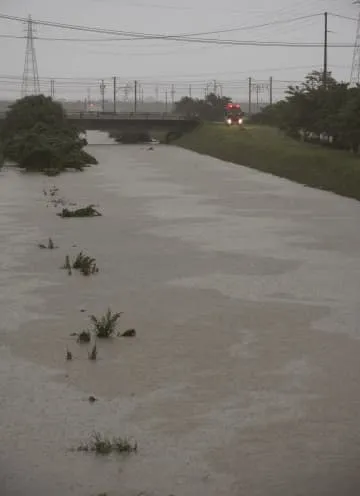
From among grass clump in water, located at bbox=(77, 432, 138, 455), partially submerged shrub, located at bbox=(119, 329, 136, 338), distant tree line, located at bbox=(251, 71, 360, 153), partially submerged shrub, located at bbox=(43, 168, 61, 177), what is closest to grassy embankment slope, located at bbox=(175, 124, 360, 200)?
distant tree line, located at bbox=(251, 71, 360, 153)

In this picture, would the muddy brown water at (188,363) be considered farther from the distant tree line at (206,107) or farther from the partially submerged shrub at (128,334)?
the distant tree line at (206,107)

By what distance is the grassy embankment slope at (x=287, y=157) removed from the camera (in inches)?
927

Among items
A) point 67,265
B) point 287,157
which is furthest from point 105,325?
point 287,157

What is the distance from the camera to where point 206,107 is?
77250 mm

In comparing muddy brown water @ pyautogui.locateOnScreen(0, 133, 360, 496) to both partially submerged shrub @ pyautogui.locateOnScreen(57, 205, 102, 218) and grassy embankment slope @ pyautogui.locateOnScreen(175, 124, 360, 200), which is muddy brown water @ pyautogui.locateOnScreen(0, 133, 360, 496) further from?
grassy embankment slope @ pyautogui.locateOnScreen(175, 124, 360, 200)

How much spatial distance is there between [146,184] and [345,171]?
6.53 meters

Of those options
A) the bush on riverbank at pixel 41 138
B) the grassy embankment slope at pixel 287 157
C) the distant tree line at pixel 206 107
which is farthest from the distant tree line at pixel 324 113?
the distant tree line at pixel 206 107

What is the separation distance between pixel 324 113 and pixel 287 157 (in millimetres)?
2109

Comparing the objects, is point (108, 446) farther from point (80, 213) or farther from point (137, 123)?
point (137, 123)

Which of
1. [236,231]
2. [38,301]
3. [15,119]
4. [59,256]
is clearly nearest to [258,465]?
[38,301]

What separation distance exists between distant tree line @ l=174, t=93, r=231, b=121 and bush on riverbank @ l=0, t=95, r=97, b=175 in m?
35.5

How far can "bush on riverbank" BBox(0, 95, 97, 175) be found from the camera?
32750 mm

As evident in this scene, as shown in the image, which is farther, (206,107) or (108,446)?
(206,107)

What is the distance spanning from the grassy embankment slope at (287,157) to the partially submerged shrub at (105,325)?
45.4 ft
